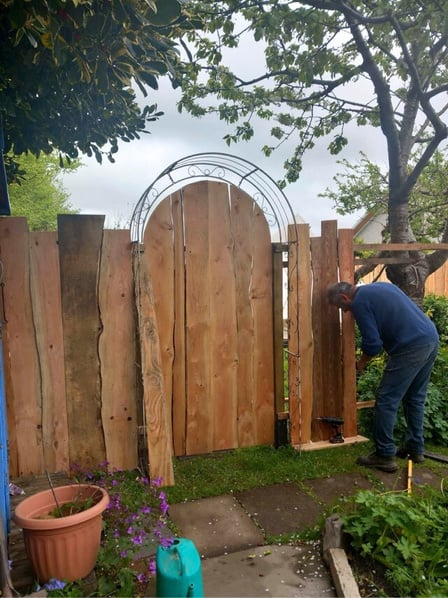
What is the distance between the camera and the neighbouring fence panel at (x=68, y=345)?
336cm

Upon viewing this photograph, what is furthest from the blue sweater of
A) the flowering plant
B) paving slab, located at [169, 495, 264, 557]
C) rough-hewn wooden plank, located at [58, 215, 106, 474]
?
rough-hewn wooden plank, located at [58, 215, 106, 474]

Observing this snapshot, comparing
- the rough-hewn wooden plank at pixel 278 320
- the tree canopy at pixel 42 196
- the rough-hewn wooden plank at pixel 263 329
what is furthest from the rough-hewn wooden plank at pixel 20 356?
the tree canopy at pixel 42 196

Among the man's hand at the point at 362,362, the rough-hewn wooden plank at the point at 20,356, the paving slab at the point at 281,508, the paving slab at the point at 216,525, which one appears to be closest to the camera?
the paving slab at the point at 216,525

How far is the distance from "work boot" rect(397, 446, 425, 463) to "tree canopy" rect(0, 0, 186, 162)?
11.9 ft

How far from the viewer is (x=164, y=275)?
12.7ft

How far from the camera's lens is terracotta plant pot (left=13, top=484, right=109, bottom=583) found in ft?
7.10

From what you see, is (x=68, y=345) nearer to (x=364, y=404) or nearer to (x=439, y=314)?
(x=364, y=404)

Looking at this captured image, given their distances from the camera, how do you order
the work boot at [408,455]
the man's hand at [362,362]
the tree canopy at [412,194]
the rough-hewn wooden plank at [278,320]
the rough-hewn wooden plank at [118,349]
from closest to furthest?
the rough-hewn wooden plank at [118,349] → the work boot at [408,455] → the man's hand at [362,362] → the rough-hewn wooden plank at [278,320] → the tree canopy at [412,194]

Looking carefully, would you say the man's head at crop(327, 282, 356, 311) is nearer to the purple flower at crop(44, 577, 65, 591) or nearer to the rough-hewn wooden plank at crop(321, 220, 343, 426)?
the rough-hewn wooden plank at crop(321, 220, 343, 426)

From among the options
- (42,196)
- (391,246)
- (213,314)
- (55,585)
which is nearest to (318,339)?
(213,314)

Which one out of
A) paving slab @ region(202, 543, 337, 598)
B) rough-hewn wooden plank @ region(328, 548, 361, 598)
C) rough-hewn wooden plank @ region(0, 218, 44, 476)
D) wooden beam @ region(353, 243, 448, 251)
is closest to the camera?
rough-hewn wooden plank @ region(328, 548, 361, 598)

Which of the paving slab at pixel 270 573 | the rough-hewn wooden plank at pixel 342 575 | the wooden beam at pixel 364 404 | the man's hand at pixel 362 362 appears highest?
the man's hand at pixel 362 362

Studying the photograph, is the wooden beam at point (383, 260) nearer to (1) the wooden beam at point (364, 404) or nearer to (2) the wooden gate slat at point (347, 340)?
(2) the wooden gate slat at point (347, 340)

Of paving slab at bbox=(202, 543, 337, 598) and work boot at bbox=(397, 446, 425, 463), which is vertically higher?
work boot at bbox=(397, 446, 425, 463)
